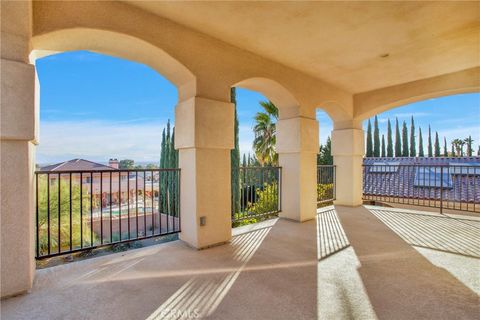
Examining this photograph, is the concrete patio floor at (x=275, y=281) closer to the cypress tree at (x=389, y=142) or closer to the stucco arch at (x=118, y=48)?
the stucco arch at (x=118, y=48)

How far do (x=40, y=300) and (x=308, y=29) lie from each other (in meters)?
Result: 3.59

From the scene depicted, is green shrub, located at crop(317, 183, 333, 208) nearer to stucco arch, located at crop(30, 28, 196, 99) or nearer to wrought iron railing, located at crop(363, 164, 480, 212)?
wrought iron railing, located at crop(363, 164, 480, 212)

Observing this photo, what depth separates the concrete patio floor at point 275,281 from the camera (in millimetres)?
1631

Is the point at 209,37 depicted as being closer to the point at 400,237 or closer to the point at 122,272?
the point at 122,272

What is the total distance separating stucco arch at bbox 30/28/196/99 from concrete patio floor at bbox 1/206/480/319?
1.95 metres

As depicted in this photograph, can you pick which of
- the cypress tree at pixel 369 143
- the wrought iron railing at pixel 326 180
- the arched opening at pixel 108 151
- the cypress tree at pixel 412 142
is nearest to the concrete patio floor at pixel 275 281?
the arched opening at pixel 108 151

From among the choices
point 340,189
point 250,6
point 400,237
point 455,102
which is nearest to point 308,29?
point 250,6

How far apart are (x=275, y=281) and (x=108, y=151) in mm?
14319

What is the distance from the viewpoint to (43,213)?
15.5ft

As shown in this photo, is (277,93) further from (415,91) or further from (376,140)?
(376,140)

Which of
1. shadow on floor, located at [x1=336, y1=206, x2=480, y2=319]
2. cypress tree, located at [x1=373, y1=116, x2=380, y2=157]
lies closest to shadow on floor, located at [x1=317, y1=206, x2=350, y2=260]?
shadow on floor, located at [x1=336, y1=206, x2=480, y2=319]

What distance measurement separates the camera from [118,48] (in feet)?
8.50

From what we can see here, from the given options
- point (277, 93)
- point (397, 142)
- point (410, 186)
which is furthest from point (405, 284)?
point (397, 142)

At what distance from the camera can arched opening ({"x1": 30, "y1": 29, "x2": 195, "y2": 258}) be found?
95.0 inches
